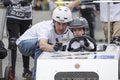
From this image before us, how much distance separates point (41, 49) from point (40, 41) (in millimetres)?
101

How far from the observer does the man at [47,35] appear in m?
6.65

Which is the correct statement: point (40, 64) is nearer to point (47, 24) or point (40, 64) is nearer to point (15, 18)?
point (47, 24)

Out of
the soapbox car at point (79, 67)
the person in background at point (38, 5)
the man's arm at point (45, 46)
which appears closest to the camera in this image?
the soapbox car at point (79, 67)

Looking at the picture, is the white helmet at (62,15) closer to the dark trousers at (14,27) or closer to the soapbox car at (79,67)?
the soapbox car at (79,67)

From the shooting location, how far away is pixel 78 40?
6.35m

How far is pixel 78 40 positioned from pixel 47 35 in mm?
556

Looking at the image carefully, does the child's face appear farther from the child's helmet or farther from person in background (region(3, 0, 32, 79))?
person in background (region(3, 0, 32, 79))

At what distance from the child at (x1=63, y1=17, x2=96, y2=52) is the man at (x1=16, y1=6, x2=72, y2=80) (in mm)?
124

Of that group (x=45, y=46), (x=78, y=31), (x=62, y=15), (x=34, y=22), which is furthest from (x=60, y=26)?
(x=34, y=22)

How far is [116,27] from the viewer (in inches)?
346

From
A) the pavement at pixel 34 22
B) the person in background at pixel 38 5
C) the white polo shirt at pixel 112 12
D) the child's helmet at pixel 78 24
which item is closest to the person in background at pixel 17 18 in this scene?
the pavement at pixel 34 22

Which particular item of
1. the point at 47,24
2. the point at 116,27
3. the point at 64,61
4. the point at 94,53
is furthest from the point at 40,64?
the point at 116,27

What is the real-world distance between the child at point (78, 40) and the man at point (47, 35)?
0.41 ft

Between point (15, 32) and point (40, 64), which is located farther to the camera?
point (15, 32)
